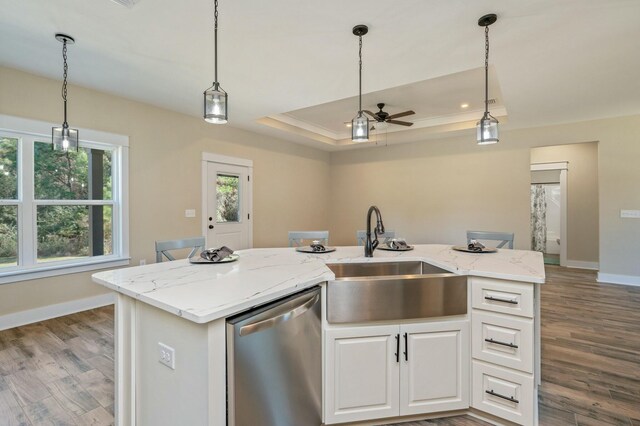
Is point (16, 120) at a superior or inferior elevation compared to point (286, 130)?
inferior

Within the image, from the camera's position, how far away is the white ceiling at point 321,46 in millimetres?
2125

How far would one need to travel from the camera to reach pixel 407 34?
95.4 inches

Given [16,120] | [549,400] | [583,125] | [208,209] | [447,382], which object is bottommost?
[549,400]

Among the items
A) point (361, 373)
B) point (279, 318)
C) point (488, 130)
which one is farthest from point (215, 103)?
point (488, 130)

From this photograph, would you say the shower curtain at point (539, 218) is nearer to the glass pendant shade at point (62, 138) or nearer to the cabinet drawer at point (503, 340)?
the cabinet drawer at point (503, 340)

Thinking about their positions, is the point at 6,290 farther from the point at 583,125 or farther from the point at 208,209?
the point at 583,125

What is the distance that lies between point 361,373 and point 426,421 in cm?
57

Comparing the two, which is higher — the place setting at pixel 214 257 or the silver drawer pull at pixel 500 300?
the place setting at pixel 214 257

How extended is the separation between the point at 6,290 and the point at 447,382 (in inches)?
162

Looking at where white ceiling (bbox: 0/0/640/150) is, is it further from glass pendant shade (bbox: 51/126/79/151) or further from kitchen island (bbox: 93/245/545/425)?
kitchen island (bbox: 93/245/545/425)

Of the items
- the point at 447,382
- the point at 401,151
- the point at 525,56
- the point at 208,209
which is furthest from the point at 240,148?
the point at 447,382

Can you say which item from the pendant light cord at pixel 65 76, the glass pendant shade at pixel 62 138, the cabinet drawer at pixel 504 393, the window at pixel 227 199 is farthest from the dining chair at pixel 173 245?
the window at pixel 227 199

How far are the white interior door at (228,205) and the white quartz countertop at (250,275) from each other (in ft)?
8.95

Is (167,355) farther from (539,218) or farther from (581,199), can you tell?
(539,218)
